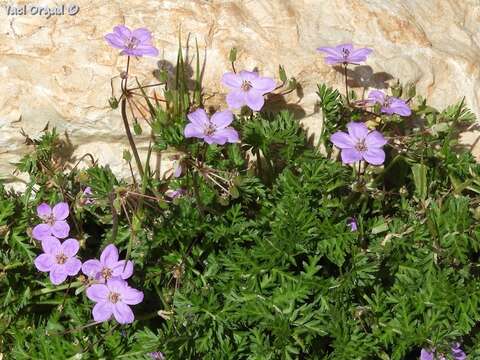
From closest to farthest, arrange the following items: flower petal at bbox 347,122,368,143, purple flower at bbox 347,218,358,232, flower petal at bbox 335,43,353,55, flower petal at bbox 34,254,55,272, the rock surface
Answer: flower petal at bbox 34,254,55,272
flower petal at bbox 347,122,368,143
purple flower at bbox 347,218,358,232
flower petal at bbox 335,43,353,55
the rock surface

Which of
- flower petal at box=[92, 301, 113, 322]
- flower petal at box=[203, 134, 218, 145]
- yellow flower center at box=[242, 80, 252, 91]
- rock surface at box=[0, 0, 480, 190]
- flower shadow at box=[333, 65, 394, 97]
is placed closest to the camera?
flower petal at box=[92, 301, 113, 322]

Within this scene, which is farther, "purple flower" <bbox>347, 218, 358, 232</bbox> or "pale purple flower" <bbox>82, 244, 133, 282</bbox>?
"purple flower" <bbox>347, 218, 358, 232</bbox>

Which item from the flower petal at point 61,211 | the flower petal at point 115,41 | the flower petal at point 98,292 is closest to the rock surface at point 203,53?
the flower petal at point 115,41

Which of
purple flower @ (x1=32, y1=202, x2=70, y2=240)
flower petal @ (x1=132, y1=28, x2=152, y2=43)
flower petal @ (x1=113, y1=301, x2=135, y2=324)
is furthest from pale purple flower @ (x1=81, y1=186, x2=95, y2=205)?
flower petal @ (x1=132, y1=28, x2=152, y2=43)

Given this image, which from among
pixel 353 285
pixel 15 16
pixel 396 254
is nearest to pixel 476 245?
pixel 396 254

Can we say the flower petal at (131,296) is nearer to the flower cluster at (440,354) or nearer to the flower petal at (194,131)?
the flower petal at (194,131)

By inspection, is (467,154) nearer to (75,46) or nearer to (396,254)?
(396,254)

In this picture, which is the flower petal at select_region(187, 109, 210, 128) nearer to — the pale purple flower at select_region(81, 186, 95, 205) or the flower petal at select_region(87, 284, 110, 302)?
the pale purple flower at select_region(81, 186, 95, 205)
